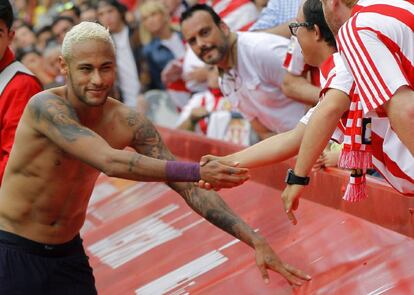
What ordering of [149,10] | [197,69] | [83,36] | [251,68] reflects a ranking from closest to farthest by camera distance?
1. [83,36]
2. [251,68]
3. [197,69]
4. [149,10]

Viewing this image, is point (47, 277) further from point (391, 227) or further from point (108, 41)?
point (391, 227)

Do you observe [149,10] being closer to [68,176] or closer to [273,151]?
[68,176]

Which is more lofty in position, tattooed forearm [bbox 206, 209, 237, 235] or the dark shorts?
tattooed forearm [bbox 206, 209, 237, 235]

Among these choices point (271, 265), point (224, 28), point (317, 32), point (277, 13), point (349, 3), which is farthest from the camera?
point (277, 13)

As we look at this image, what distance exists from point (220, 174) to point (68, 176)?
0.76 meters

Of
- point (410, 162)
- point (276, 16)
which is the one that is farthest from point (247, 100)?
point (410, 162)

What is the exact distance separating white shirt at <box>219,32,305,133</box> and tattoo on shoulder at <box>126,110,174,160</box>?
197cm

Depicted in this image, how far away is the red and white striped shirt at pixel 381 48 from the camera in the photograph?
328 cm

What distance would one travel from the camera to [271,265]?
4.02 meters

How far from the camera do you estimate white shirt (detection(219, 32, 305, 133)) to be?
6.25 meters

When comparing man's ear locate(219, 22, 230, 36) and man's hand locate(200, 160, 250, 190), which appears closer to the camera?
man's hand locate(200, 160, 250, 190)

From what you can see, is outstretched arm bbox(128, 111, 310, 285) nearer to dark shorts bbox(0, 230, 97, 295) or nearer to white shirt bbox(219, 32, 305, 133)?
dark shorts bbox(0, 230, 97, 295)

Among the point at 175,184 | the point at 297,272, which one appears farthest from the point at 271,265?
the point at 175,184

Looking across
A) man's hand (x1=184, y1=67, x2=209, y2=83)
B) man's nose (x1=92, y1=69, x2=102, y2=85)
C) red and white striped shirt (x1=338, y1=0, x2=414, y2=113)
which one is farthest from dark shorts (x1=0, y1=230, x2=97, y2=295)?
man's hand (x1=184, y1=67, x2=209, y2=83)
